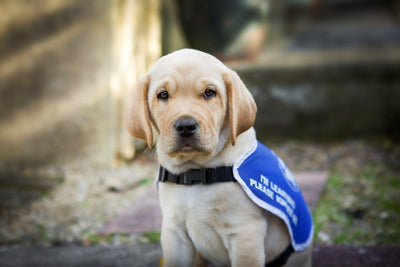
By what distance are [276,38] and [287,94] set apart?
0.92 m

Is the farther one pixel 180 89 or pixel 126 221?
pixel 126 221

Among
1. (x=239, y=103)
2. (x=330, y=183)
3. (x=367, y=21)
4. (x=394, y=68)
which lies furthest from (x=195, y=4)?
(x=239, y=103)

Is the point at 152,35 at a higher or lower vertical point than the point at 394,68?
higher

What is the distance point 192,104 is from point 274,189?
64 cm

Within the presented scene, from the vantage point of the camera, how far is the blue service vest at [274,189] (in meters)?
2.34

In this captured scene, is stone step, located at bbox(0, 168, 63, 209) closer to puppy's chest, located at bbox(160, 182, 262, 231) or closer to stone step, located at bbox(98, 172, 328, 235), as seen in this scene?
stone step, located at bbox(98, 172, 328, 235)

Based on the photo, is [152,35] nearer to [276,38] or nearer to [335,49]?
[276,38]

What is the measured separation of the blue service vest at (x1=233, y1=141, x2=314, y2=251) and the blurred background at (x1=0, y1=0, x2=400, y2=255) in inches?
71.9

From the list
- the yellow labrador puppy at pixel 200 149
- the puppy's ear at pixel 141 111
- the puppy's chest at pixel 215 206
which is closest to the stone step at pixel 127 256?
Result: the yellow labrador puppy at pixel 200 149

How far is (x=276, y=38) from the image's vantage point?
717 cm

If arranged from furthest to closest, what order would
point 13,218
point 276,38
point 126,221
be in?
1. point 276,38
2. point 13,218
3. point 126,221

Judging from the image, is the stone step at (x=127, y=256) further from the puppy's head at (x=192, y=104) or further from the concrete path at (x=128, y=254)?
the puppy's head at (x=192, y=104)

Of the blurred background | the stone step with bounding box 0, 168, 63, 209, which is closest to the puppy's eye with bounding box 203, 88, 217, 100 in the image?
the blurred background

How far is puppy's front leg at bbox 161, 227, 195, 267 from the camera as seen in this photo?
248cm
